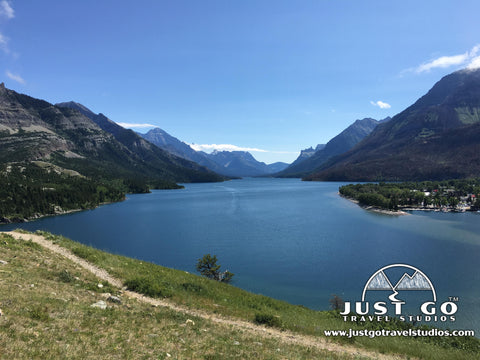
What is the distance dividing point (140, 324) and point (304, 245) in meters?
76.2

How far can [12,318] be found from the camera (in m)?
13.9

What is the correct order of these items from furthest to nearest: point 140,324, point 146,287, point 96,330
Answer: point 146,287 → point 140,324 → point 96,330

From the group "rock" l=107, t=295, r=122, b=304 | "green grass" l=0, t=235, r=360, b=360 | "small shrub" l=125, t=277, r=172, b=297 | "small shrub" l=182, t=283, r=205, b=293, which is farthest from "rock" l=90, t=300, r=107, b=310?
"small shrub" l=182, t=283, r=205, b=293

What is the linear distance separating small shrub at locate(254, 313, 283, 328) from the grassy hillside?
3.2 inches

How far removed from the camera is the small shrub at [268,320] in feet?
75.2

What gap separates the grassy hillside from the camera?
13656 millimetres

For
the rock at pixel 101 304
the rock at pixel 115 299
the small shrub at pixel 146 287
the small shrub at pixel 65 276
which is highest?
the small shrub at pixel 65 276

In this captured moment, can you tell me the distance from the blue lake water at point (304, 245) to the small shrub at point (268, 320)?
27.4m

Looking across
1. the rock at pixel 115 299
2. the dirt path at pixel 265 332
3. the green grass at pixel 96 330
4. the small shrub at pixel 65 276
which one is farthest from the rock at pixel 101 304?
the small shrub at pixel 65 276

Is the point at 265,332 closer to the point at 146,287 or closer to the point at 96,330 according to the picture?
the point at 96,330

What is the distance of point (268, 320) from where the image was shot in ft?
76.5

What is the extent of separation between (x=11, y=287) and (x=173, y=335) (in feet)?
40.3

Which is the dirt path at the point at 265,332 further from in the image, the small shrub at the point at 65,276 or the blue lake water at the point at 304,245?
the blue lake water at the point at 304,245

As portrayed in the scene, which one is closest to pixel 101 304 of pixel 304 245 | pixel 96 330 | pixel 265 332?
pixel 96 330
